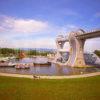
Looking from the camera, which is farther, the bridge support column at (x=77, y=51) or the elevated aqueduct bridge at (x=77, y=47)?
the bridge support column at (x=77, y=51)

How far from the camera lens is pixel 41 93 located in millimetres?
16656

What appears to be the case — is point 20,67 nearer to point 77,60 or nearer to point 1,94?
point 77,60

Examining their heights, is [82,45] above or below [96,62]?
above

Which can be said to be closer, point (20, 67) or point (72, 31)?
point (20, 67)

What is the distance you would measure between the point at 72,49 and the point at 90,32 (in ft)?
36.2

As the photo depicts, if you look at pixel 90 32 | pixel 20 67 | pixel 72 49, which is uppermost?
pixel 90 32

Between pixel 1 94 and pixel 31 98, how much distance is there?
2900mm

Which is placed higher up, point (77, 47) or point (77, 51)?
point (77, 47)

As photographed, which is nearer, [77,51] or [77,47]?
[77,51]

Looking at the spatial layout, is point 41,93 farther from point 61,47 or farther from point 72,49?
point 61,47

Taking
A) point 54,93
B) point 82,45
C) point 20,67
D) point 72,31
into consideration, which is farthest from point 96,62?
point 54,93

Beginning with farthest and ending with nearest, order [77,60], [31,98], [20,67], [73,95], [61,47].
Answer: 1. [61,47]
2. [77,60]
3. [20,67]
4. [73,95]
5. [31,98]

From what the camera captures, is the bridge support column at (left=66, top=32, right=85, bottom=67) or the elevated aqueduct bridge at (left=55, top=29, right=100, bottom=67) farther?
the bridge support column at (left=66, top=32, right=85, bottom=67)

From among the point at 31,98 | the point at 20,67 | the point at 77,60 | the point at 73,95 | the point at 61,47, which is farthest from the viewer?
the point at 61,47
